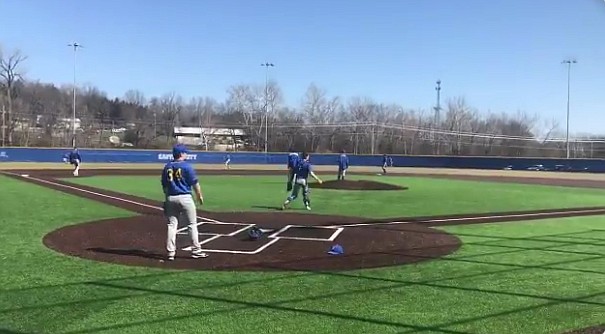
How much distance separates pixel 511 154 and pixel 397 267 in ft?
345

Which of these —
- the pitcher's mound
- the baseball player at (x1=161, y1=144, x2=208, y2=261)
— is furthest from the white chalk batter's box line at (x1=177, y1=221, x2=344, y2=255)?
the pitcher's mound

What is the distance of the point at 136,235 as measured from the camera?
39.1 ft

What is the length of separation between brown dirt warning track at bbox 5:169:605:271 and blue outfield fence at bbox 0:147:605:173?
44.2 meters

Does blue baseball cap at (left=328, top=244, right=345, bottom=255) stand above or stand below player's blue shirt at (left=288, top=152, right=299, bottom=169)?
below

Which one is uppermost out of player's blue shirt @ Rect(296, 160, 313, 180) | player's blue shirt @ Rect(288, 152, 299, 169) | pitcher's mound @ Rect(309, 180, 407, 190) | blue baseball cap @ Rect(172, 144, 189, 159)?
blue baseball cap @ Rect(172, 144, 189, 159)

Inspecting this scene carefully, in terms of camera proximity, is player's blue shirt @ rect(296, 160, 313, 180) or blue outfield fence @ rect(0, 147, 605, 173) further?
blue outfield fence @ rect(0, 147, 605, 173)

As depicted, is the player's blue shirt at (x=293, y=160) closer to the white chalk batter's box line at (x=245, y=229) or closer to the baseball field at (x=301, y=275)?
the baseball field at (x=301, y=275)

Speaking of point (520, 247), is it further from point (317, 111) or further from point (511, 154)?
point (317, 111)

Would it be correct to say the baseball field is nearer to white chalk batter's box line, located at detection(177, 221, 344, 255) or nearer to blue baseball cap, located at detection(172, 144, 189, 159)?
white chalk batter's box line, located at detection(177, 221, 344, 255)

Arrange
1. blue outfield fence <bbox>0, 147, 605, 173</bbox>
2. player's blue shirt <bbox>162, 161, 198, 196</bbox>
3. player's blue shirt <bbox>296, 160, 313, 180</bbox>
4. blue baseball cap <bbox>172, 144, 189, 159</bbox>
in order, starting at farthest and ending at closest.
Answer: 1. blue outfield fence <bbox>0, 147, 605, 173</bbox>
2. player's blue shirt <bbox>296, 160, 313, 180</bbox>
3. blue baseball cap <bbox>172, 144, 189, 159</bbox>
4. player's blue shirt <bbox>162, 161, 198, 196</bbox>

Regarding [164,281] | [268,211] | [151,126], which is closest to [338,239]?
[164,281]

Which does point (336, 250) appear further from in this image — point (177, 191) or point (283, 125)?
point (283, 125)

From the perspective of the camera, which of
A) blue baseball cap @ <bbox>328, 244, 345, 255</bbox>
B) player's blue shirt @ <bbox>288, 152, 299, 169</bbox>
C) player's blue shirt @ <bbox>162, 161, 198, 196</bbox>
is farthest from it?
player's blue shirt @ <bbox>288, 152, 299, 169</bbox>

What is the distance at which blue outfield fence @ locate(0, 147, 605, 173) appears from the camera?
5612 cm
